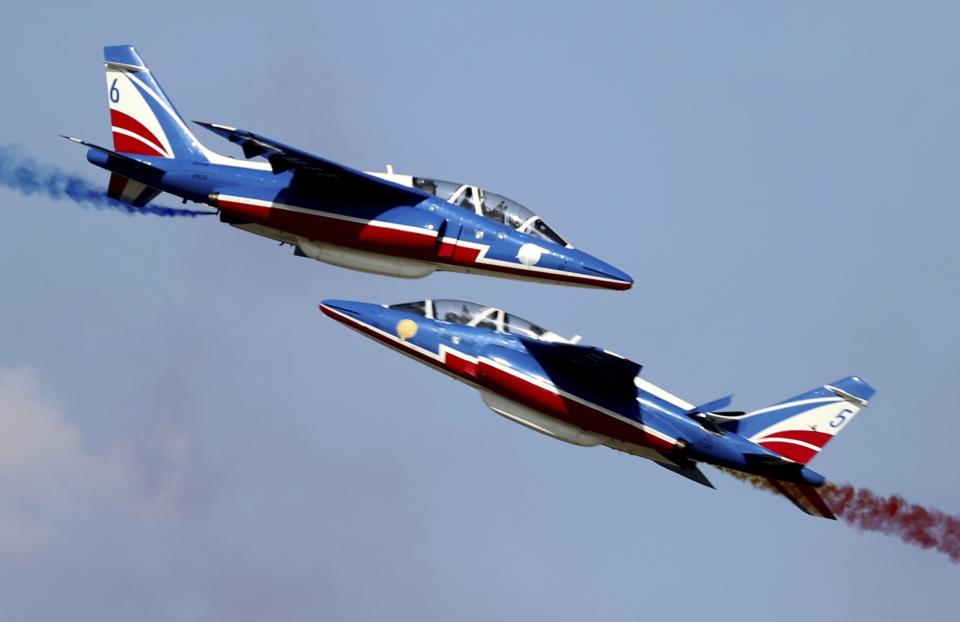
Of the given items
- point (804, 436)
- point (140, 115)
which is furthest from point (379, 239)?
point (804, 436)

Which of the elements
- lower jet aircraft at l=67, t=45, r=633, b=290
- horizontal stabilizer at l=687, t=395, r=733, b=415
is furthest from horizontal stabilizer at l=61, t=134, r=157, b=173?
horizontal stabilizer at l=687, t=395, r=733, b=415

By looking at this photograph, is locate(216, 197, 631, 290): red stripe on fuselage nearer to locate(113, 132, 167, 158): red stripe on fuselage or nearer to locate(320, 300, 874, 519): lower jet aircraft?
locate(320, 300, 874, 519): lower jet aircraft

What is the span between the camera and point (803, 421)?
51.7m

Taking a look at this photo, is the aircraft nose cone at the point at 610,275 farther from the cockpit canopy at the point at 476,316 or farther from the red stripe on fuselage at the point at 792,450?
the red stripe on fuselage at the point at 792,450

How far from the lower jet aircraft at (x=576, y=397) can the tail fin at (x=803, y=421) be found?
0.02 m

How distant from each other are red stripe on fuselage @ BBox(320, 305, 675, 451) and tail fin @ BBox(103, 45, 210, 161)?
7.21 m

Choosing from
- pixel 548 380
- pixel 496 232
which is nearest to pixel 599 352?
pixel 548 380

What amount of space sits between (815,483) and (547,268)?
7.75 m

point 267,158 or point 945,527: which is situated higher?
point 267,158

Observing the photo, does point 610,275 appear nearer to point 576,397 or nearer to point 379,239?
point 576,397

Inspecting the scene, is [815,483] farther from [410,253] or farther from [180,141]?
[180,141]

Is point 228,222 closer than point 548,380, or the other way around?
point 548,380

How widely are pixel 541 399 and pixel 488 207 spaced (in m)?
5.40

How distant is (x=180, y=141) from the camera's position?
5453cm
